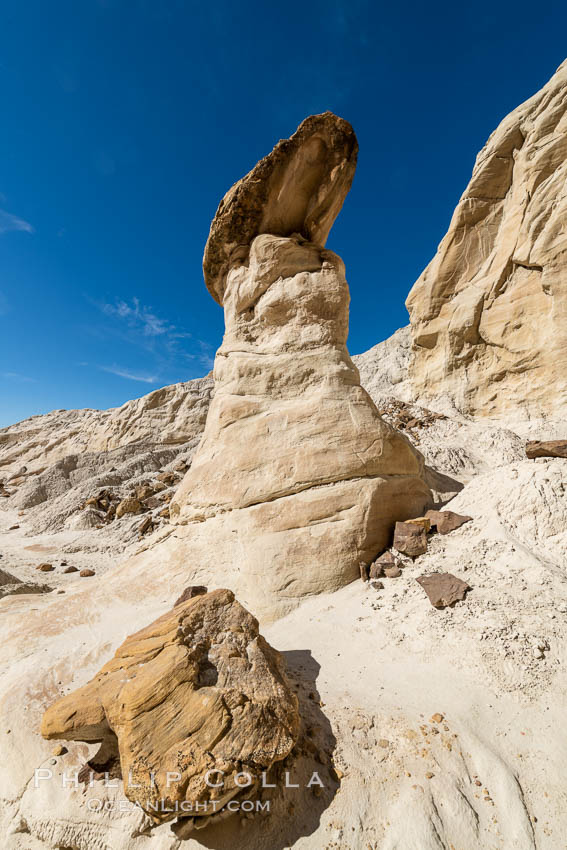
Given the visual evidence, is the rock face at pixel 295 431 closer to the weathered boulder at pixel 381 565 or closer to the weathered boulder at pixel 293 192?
the weathered boulder at pixel 293 192

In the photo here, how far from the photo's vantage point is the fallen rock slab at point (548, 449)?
4043mm

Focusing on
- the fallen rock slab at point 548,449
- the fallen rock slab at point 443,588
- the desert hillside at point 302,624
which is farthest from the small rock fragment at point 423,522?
the fallen rock slab at point 548,449

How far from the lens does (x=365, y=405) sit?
493cm

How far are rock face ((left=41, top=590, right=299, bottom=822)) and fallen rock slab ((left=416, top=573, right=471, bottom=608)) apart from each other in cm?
145

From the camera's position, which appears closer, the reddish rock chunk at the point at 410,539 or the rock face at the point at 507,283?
the reddish rock chunk at the point at 410,539

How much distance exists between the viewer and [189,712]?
6.18 ft

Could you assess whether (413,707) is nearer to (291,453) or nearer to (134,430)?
(291,453)

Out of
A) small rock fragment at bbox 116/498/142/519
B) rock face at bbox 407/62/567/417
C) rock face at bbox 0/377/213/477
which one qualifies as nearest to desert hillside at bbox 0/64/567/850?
rock face at bbox 407/62/567/417

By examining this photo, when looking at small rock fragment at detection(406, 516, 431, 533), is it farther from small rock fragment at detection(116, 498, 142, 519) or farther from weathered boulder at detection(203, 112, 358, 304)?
small rock fragment at detection(116, 498, 142, 519)

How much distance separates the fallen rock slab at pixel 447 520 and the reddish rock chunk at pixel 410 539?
0.26 meters

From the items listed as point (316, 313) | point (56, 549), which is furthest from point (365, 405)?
point (56, 549)

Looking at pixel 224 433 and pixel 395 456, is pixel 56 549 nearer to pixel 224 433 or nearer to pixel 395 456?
pixel 224 433

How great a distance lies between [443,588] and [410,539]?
0.84 metres

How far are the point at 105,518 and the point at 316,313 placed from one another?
36.5 ft
